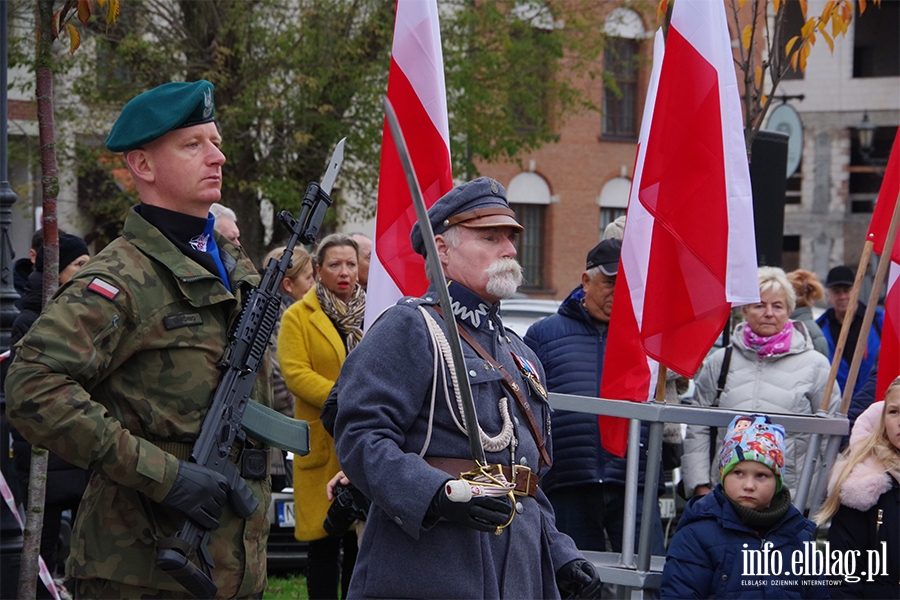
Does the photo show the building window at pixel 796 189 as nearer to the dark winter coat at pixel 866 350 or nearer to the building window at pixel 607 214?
the building window at pixel 607 214

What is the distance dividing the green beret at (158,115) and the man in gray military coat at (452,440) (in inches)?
30.1

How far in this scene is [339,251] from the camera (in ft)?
20.4

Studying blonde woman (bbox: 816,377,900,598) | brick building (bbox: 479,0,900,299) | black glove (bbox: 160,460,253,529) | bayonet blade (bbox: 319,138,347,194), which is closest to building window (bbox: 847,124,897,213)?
brick building (bbox: 479,0,900,299)

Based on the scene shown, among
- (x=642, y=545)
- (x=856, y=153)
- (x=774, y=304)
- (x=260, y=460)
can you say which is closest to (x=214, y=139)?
(x=260, y=460)

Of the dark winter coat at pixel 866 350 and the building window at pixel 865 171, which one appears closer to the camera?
the dark winter coat at pixel 866 350

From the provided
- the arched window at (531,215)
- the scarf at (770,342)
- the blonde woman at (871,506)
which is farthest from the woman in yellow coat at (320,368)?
the arched window at (531,215)

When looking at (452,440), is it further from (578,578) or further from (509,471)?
(578,578)

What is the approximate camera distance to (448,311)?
2.90 m

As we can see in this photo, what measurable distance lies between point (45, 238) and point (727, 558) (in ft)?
9.55

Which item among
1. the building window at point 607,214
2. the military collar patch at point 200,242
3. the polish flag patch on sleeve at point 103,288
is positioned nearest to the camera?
the polish flag patch on sleeve at point 103,288

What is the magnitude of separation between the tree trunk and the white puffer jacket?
3.27 meters

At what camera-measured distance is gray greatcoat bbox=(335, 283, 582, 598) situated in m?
3.05

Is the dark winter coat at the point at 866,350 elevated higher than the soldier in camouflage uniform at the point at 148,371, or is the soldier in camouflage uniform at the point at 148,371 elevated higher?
the soldier in camouflage uniform at the point at 148,371

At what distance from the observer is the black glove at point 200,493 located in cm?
294
